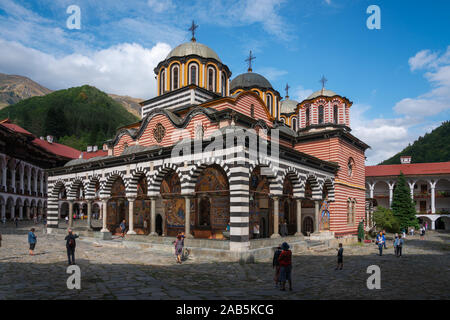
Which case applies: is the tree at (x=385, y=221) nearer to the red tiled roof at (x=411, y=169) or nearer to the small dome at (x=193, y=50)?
the red tiled roof at (x=411, y=169)

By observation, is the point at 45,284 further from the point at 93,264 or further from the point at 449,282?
the point at 449,282

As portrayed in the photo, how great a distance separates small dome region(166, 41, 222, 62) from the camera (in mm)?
23984

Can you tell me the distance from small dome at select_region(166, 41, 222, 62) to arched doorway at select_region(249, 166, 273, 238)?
30.4 ft

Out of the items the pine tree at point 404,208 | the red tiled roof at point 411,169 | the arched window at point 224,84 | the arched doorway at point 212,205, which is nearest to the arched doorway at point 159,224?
the arched doorway at point 212,205

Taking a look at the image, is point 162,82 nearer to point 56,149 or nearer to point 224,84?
point 224,84

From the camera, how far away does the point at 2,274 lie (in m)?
10.4

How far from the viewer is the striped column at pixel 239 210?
14430 millimetres

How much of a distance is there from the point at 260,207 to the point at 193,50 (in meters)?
11.4

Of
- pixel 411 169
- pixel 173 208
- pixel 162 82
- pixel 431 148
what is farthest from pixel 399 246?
pixel 431 148

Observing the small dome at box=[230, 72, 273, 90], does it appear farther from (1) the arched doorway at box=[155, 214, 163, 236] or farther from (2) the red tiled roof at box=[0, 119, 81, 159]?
(2) the red tiled roof at box=[0, 119, 81, 159]

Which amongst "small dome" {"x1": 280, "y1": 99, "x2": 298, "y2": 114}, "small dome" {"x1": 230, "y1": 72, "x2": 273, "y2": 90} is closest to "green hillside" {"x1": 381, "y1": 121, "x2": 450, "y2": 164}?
"small dome" {"x1": 280, "y1": 99, "x2": 298, "y2": 114}

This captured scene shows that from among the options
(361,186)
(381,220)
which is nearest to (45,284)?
(361,186)

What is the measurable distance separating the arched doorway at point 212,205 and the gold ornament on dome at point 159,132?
3658 mm
